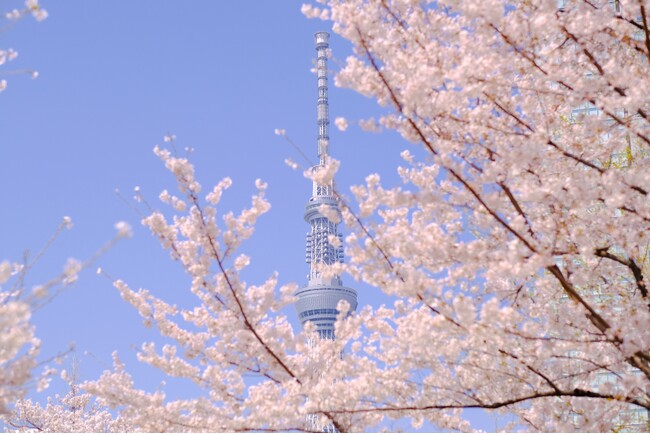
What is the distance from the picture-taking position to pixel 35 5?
4230 mm

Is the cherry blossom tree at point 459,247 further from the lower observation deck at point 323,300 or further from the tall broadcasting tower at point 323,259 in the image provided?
the lower observation deck at point 323,300

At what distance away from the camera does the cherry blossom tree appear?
16.0 feet

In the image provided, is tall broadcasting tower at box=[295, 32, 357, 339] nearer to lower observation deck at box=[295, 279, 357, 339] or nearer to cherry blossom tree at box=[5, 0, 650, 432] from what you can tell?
lower observation deck at box=[295, 279, 357, 339]

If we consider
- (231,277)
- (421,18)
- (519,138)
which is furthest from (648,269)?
(231,277)

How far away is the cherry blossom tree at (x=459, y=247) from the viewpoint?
489 centimetres

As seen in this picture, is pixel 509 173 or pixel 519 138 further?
pixel 519 138

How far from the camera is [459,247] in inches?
204

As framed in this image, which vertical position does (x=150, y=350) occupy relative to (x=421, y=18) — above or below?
below

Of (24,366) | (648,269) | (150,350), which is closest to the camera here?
(24,366)

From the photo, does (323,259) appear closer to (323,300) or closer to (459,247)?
(323,300)

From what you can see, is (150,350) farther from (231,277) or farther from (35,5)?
(35,5)

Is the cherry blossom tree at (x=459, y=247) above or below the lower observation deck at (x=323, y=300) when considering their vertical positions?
below

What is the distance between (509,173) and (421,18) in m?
1.50

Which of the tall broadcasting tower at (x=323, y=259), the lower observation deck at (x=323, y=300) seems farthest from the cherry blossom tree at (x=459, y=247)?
the lower observation deck at (x=323, y=300)
